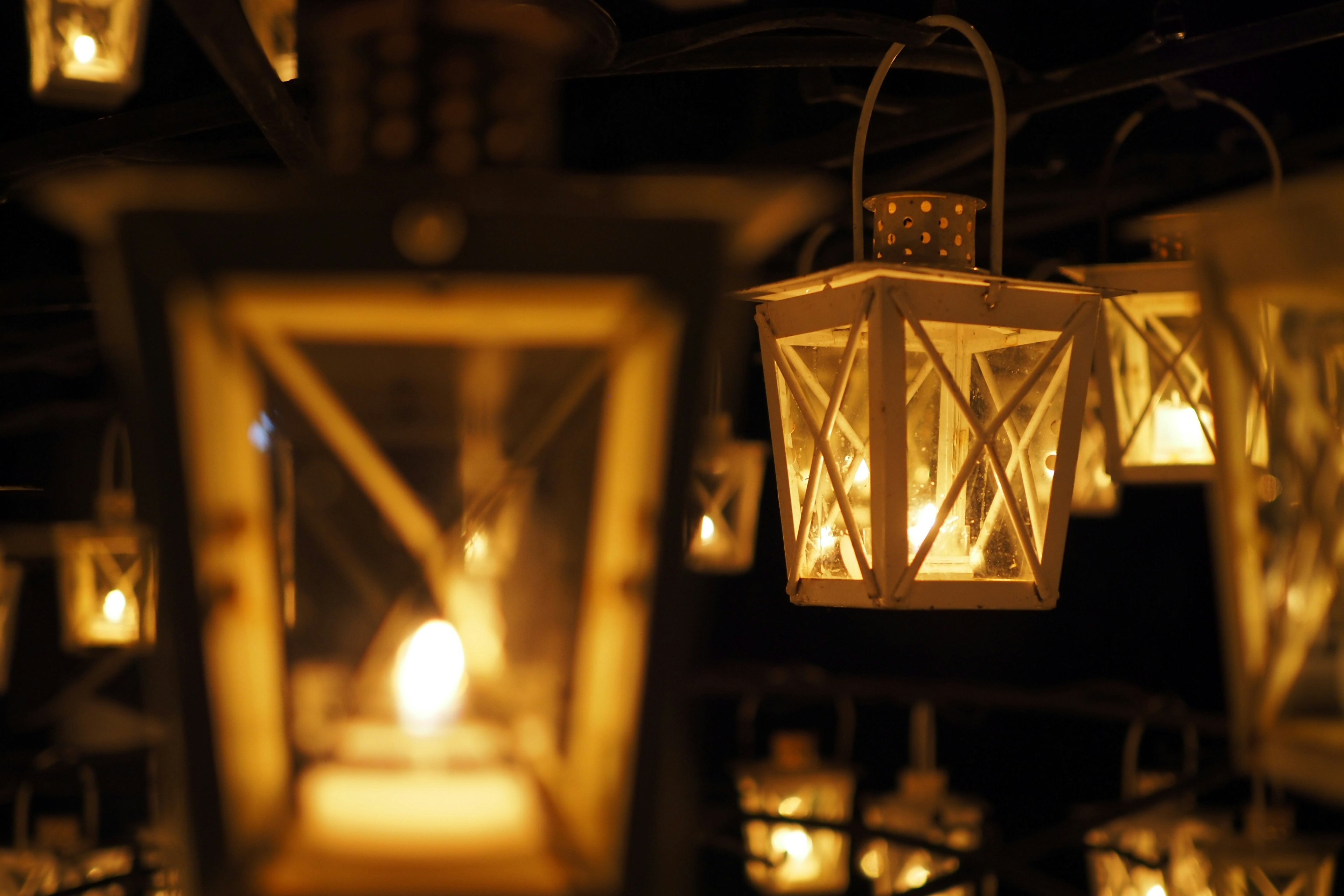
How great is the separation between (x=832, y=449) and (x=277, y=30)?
51.5 inches

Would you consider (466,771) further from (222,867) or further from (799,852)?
(799,852)

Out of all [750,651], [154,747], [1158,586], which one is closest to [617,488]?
[154,747]

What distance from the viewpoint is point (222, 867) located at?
2.17 feet

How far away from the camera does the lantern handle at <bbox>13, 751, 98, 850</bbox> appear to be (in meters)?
2.53

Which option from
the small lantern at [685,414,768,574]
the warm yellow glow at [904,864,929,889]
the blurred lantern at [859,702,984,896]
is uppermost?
the small lantern at [685,414,768,574]

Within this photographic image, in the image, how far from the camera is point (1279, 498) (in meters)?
0.84

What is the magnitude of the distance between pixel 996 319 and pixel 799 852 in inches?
89.2

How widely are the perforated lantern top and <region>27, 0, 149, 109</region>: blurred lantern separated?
1542mm

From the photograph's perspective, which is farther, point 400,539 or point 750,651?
point 750,651

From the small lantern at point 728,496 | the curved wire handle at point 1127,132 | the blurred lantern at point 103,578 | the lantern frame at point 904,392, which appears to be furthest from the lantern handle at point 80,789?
the curved wire handle at point 1127,132

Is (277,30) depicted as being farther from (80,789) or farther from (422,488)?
(80,789)

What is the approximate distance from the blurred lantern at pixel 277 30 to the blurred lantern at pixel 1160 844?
211cm

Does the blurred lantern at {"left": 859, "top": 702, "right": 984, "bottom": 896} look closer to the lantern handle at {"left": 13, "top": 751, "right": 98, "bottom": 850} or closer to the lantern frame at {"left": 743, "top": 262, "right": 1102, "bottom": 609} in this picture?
the lantern frame at {"left": 743, "top": 262, "right": 1102, "bottom": 609}

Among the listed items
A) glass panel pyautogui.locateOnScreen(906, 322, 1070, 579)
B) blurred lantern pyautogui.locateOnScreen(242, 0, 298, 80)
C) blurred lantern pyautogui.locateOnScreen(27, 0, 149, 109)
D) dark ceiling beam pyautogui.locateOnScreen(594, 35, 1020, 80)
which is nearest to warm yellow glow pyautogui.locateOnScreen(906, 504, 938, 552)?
glass panel pyautogui.locateOnScreen(906, 322, 1070, 579)
